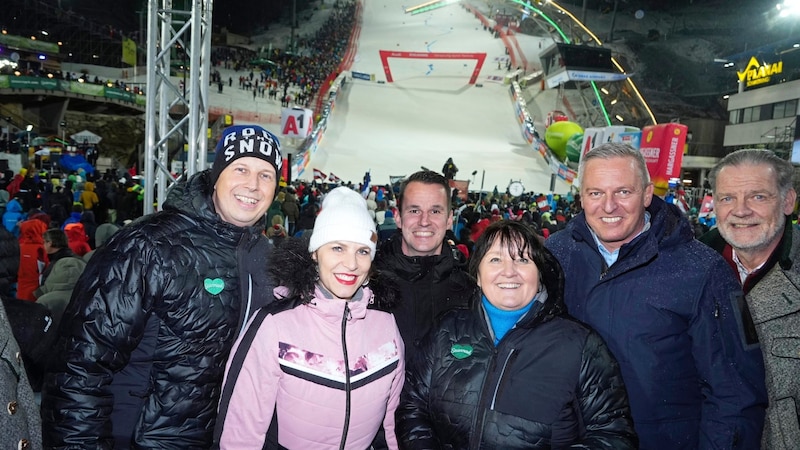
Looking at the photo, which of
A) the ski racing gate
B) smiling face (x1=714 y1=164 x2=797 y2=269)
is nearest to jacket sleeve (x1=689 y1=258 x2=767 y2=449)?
smiling face (x1=714 y1=164 x2=797 y2=269)

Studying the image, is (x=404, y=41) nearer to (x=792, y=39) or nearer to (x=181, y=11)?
(x=792, y=39)

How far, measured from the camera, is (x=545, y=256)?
78.7 inches

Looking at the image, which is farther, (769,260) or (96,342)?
(769,260)

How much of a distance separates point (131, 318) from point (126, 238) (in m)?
0.29

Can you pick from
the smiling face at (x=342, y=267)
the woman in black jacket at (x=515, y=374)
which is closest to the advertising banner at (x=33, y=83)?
the smiling face at (x=342, y=267)

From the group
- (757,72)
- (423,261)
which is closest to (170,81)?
(423,261)

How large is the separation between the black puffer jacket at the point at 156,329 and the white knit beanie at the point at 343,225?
0.29 meters

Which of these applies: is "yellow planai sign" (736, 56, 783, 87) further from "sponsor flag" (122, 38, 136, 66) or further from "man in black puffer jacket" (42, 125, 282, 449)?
"man in black puffer jacket" (42, 125, 282, 449)

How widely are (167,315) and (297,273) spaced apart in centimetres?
50

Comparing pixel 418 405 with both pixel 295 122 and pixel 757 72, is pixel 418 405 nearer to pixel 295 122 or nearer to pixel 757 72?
pixel 295 122

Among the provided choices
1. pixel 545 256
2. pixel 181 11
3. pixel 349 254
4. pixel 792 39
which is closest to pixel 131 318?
pixel 349 254

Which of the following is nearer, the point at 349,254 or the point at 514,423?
the point at 514,423

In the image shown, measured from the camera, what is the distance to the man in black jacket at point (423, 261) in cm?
252

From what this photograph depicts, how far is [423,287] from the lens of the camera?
8.46 feet
